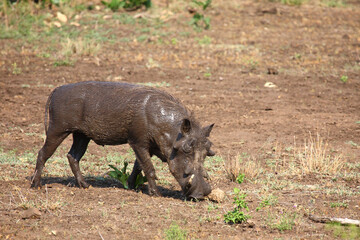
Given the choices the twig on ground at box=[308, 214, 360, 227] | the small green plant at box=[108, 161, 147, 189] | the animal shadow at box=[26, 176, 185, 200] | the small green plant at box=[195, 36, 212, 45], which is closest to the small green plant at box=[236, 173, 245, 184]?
the animal shadow at box=[26, 176, 185, 200]

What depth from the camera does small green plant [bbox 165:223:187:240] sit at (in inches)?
208

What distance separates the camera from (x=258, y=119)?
1163 cm

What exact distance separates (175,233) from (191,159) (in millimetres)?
1403

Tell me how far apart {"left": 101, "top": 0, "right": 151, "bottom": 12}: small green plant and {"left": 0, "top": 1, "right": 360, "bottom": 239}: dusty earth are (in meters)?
0.44

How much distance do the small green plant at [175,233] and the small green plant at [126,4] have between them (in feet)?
56.1

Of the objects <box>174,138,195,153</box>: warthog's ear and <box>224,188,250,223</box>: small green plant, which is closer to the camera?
<box>224,188,250,223</box>: small green plant

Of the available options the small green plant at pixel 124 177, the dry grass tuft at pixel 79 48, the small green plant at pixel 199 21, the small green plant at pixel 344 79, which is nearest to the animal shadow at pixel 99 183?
the small green plant at pixel 124 177

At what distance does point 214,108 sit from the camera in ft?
40.8

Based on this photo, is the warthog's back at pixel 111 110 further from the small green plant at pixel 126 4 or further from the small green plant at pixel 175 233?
the small green plant at pixel 126 4

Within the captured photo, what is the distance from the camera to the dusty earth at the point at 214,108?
598 centimetres

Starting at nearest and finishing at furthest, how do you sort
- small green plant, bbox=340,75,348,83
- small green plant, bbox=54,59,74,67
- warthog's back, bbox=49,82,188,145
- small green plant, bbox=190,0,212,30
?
warthog's back, bbox=49,82,188,145 → small green plant, bbox=340,75,348,83 → small green plant, bbox=54,59,74,67 → small green plant, bbox=190,0,212,30

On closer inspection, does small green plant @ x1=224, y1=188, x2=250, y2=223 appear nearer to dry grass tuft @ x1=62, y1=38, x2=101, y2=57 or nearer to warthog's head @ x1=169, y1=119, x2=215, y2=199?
warthog's head @ x1=169, y1=119, x2=215, y2=199

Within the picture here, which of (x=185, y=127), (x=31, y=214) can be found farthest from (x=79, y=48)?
(x=31, y=214)

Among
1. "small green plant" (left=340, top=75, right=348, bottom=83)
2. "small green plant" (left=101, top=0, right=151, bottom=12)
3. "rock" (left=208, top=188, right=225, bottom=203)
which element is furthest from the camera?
"small green plant" (left=101, top=0, right=151, bottom=12)
